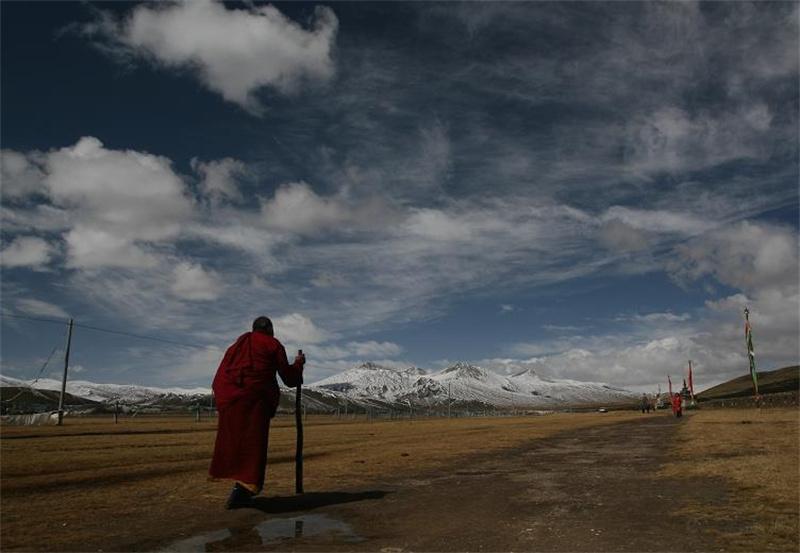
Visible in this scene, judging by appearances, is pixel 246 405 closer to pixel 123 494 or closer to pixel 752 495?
pixel 123 494

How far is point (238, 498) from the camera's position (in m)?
7.96

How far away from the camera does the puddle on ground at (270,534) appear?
5.89 m

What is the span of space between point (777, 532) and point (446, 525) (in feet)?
11.4

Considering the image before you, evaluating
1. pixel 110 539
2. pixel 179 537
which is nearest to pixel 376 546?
pixel 179 537

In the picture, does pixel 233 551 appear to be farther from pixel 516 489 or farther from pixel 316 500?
pixel 516 489

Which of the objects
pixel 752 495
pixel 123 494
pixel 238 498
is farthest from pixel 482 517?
pixel 123 494

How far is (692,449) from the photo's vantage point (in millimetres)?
16938

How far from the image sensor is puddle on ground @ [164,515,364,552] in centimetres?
589

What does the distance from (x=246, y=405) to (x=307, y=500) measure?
1874 mm

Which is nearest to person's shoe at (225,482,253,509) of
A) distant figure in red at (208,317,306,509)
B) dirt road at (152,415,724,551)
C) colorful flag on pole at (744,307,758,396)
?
distant figure in red at (208,317,306,509)

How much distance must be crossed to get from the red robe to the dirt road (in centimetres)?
64

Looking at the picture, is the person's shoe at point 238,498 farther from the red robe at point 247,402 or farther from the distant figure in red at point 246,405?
the red robe at point 247,402

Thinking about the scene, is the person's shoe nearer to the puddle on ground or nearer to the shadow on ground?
the shadow on ground

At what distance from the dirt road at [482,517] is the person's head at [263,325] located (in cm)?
259
